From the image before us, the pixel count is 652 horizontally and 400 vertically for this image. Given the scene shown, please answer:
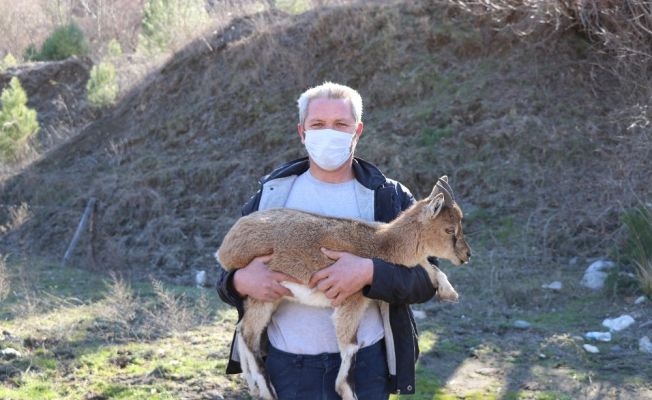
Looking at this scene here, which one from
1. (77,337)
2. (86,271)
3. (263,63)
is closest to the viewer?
(77,337)

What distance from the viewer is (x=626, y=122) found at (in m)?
12.8

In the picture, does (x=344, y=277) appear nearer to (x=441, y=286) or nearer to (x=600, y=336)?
(x=441, y=286)

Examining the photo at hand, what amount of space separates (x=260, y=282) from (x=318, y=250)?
352 mm

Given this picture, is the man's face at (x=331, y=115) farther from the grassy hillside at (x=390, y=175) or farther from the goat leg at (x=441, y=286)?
the grassy hillside at (x=390, y=175)

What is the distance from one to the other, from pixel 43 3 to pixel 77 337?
33.4 meters

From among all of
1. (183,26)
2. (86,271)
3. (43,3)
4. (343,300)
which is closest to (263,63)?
(183,26)

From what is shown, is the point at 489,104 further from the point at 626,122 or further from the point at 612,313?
the point at 612,313

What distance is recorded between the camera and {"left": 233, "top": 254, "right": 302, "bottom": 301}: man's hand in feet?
12.5

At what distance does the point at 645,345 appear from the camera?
309 inches

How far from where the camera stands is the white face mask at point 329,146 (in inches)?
151

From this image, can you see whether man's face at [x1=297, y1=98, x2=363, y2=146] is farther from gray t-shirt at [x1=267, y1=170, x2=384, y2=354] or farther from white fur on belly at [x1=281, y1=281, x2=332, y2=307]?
white fur on belly at [x1=281, y1=281, x2=332, y2=307]

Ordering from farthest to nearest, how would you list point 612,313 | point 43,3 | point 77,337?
point 43,3 → point 612,313 → point 77,337

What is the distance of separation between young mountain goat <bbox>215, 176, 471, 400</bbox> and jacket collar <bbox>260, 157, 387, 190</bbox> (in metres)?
0.19

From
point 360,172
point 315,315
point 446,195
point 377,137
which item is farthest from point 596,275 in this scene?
point 315,315
